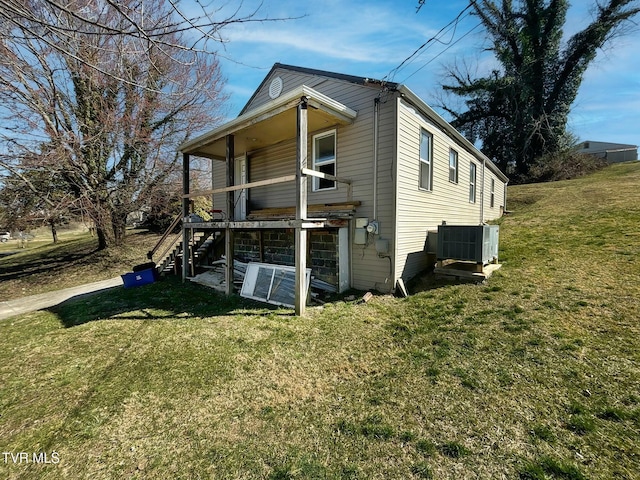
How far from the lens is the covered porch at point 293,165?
17.3ft

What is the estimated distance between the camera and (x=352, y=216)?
21.7ft

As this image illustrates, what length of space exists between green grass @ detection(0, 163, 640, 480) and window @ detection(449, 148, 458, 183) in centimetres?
416

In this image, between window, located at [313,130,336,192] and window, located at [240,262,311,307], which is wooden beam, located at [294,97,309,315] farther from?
window, located at [313,130,336,192]

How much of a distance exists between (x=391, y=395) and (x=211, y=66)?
51.6ft

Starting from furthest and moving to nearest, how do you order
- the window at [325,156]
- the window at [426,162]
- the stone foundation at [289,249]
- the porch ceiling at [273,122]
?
the window at [426,162], the window at [325,156], the stone foundation at [289,249], the porch ceiling at [273,122]

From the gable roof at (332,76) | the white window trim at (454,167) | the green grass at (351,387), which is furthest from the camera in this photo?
the white window trim at (454,167)

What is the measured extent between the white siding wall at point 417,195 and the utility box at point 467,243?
703mm

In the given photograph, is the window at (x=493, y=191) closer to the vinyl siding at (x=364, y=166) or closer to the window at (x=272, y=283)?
the vinyl siding at (x=364, y=166)

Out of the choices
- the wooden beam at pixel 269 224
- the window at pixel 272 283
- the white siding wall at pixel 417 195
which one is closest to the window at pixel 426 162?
the white siding wall at pixel 417 195

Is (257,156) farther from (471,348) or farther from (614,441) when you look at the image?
(614,441)

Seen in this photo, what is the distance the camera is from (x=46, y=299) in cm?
839

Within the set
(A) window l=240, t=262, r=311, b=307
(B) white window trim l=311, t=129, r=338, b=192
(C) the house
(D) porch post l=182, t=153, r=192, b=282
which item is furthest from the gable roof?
(A) window l=240, t=262, r=311, b=307

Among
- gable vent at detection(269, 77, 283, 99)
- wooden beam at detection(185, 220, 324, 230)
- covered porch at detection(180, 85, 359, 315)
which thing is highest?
gable vent at detection(269, 77, 283, 99)

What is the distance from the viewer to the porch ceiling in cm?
552
